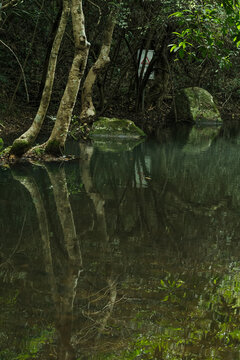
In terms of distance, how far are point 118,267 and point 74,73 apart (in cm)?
767

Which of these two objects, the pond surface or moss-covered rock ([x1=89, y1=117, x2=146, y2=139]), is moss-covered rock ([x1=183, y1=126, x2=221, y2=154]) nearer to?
moss-covered rock ([x1=89, y1=117, x2=146, y2=139])

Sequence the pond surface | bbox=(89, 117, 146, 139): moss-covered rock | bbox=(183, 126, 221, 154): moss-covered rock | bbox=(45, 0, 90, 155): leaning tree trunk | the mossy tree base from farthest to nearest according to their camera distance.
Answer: bbox=(89, 117, 146, 139): moss-covered rock < bbox=(183, 126, 221, 154): moss-covered rock < the mossy tree base < bbox=(45, 0, 90, 155): leaning tree trunk < the pond surface

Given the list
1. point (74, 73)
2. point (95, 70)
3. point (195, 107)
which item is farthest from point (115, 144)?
point (195, 107)

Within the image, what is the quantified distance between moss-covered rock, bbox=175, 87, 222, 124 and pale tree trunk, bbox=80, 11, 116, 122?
943cm

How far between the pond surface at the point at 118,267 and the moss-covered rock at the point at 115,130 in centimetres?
883

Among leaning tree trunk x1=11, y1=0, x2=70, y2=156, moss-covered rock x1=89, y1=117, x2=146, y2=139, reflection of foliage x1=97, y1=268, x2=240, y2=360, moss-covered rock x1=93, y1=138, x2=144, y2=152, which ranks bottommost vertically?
moss-covered rock x1=93, y1=138, x2=144, y2=152

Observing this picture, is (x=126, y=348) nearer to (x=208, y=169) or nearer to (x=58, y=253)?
(x=58, y=253)

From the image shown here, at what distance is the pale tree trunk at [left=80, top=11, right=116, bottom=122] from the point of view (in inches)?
742

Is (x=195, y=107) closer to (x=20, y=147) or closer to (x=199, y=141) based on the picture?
(x=199, y=141)

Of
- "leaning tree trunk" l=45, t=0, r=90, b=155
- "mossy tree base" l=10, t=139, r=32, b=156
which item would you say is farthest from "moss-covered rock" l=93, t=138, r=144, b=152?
"mossy tree base" l=10, t=139, r=32, b=156

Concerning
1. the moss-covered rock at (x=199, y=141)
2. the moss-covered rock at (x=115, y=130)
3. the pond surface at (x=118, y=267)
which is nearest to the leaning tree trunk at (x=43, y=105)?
the pond surface at (x=118, y=267)

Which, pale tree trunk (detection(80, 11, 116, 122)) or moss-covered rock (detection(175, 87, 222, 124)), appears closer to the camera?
pale tree trunk (detection(80, 11, 116, 122))

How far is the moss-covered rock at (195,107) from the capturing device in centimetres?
2794

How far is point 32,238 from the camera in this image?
6.09m
